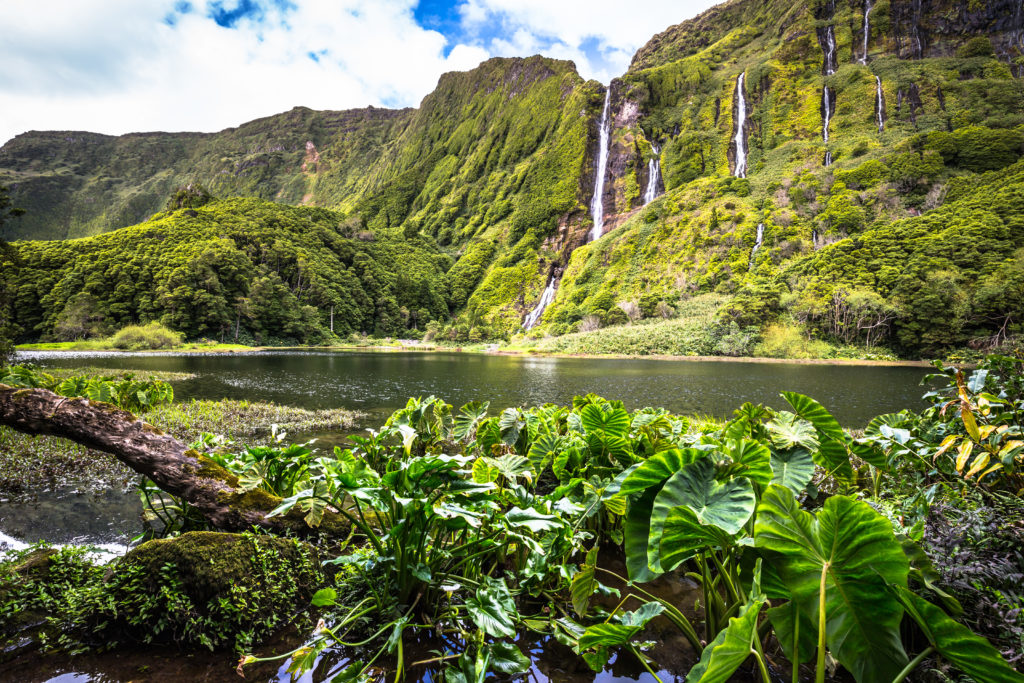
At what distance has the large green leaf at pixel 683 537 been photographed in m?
1.38

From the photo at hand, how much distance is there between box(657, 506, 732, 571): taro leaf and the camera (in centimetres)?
138

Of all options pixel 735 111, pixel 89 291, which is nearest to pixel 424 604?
pixel 89 291

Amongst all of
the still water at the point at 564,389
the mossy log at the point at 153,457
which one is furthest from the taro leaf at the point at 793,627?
the still water at the point at 564,389

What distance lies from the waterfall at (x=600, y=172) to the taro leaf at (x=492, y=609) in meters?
86.6

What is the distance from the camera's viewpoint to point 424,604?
87.0 inches

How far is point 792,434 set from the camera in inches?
100

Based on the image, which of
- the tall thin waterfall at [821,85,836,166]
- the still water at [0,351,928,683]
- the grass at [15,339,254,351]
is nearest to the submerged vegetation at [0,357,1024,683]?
the still water at [0,351,928,683]

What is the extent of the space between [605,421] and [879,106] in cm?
9283

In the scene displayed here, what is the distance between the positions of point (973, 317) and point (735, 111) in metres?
63.1

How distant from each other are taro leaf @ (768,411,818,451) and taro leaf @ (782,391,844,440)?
63 millimetres

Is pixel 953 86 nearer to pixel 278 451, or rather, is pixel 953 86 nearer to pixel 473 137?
pixel 278 451

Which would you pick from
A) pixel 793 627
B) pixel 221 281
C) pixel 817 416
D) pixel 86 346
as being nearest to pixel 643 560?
pixel 793 627

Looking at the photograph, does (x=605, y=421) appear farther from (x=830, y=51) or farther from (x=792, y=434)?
(x=830, y=51)

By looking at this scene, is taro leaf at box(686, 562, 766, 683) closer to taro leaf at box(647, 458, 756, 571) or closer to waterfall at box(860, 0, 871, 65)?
taro leaf at box(647, 458, 756, 571)
